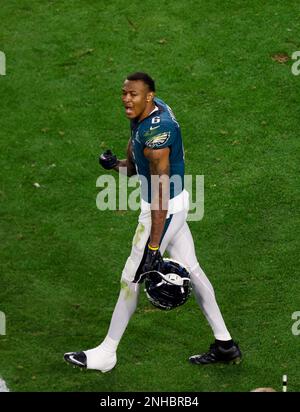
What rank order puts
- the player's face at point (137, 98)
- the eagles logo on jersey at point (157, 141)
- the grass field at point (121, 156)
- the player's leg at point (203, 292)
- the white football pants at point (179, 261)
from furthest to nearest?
1. the grass field at point (121, 156)
2. the player's leg at point (203, 292)
3. the white football pants at point (179, 261)
4. the player's face at point (137, 98)
5. the eagles logo on jersey at point (157, 141)

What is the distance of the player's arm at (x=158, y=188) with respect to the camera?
382 inches

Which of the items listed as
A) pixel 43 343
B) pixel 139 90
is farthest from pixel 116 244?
pixel 139 90

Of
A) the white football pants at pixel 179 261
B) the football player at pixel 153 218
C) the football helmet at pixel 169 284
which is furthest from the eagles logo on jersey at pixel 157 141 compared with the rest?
A: the football helmet at pixel 169 284

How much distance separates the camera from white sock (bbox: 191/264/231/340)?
10281mm

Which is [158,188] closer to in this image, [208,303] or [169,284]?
[169,284]

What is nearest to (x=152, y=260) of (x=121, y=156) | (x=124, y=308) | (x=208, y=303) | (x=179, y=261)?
(x=179, y=261)

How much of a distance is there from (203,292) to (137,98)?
180 centimetres

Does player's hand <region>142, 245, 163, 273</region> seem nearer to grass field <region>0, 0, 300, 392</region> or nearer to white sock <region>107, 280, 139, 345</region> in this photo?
white sock <region>107, 280, 139, 345</region>

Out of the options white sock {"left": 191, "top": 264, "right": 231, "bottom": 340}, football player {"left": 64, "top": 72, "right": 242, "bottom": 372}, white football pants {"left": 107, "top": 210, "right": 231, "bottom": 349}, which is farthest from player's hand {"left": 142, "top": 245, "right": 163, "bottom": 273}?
white sock {"left": 191, "top": 264, "right": 231, "bottom": 340}

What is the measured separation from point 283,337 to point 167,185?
193 cm

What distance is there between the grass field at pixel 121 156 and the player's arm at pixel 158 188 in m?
1.31

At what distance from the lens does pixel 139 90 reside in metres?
9.83

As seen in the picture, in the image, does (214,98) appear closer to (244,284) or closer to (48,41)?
(48,41)

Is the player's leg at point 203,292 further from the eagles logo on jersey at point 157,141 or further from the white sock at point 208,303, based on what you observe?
the eagles logo on jersey at point 157,141
